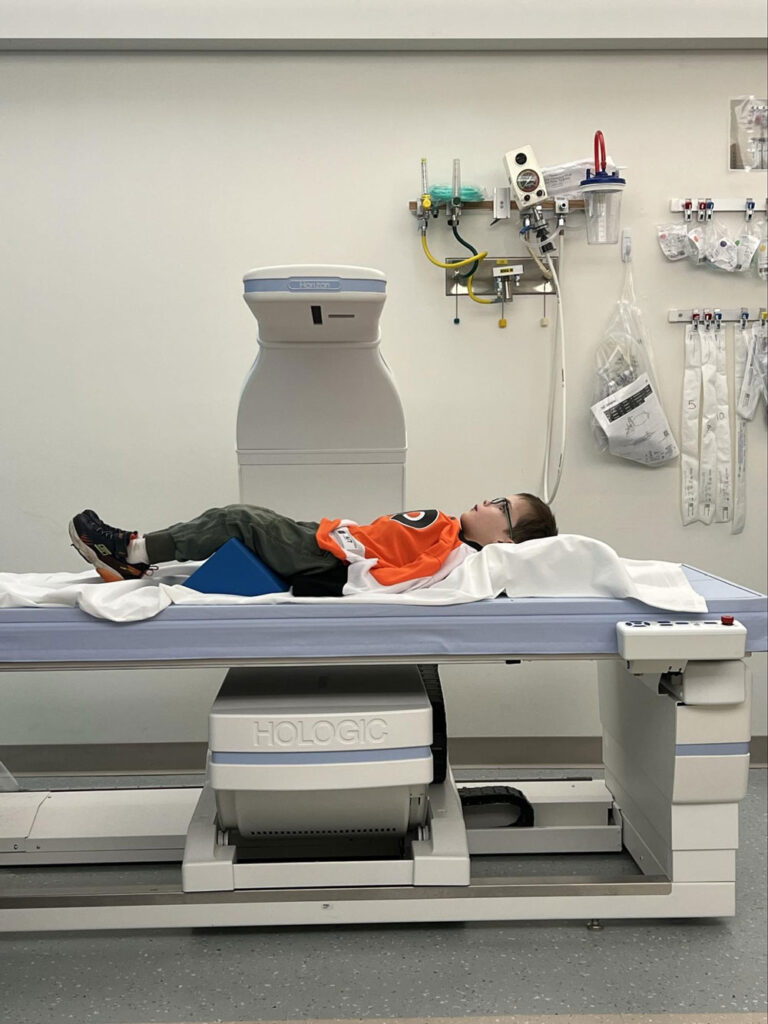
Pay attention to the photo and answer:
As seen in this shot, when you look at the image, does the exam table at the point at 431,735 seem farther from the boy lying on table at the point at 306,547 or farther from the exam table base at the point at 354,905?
the boy lying on table at the point at 306,547

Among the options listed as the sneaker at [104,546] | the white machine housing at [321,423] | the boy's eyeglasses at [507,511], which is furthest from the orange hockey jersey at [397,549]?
the sneaker at [104,546]

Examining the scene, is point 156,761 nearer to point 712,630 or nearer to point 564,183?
point 712,630

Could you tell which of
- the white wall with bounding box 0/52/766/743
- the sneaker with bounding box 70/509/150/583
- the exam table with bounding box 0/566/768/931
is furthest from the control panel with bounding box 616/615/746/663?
the white wall with bounding box 0/52/766/743

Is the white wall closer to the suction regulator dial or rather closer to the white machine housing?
the suction regulator dial

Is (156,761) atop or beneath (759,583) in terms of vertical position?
beneath

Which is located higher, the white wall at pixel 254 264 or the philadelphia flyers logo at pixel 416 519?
the white wall at pixel 254 264

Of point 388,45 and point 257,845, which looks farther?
point 388,45

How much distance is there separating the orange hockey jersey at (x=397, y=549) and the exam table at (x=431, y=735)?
207mm

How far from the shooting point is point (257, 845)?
7.59 feet

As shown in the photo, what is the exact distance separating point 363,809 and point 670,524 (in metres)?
1.71

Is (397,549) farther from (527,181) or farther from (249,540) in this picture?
(527,181)

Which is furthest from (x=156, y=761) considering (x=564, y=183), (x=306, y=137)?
(x=564, y=183)

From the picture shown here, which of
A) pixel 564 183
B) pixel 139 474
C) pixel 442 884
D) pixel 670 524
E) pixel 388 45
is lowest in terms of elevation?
pixel 442 884

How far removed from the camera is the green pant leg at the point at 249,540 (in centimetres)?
226
